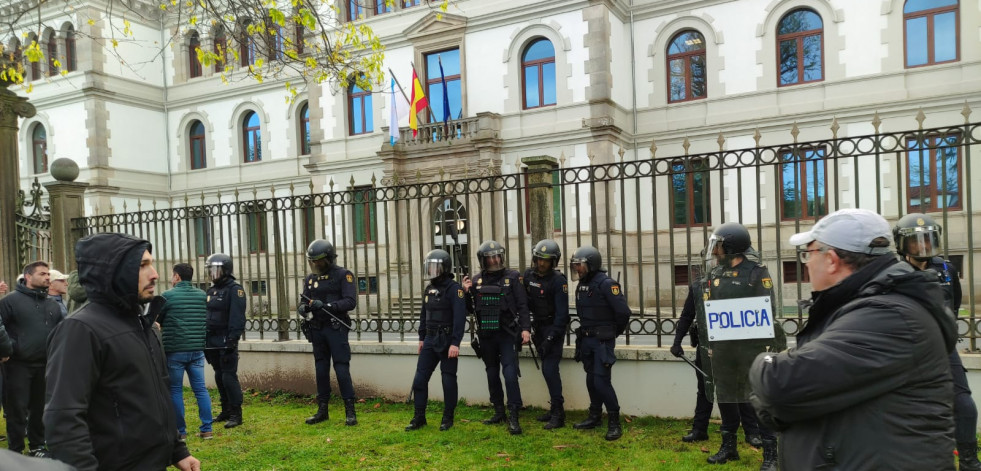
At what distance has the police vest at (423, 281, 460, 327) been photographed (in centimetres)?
752

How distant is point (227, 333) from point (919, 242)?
717cm

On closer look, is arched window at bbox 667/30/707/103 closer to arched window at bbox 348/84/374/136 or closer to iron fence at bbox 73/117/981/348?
iron fence at bbox 73/117/981/348

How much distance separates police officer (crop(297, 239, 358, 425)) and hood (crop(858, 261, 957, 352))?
6.25 m

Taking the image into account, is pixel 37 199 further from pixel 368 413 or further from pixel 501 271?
pixel 501 271

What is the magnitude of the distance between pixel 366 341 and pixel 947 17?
17216 millimetres

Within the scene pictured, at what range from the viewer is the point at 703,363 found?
598 centimetres

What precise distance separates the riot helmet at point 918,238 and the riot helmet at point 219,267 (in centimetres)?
706

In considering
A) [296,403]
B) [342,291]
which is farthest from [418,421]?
[296,403]

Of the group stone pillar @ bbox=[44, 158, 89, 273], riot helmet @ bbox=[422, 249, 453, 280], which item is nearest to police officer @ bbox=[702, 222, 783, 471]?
riot helmet @ bbox=[422, 249, 453, 280]

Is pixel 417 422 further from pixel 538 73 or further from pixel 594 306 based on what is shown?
pixel 538 73

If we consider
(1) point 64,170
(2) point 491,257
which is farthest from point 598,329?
(1) point 64,170

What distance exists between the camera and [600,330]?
22.6ft

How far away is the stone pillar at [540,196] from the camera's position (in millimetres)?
7973

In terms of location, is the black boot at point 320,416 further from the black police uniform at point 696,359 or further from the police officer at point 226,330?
the black police uniform at point 696,359
